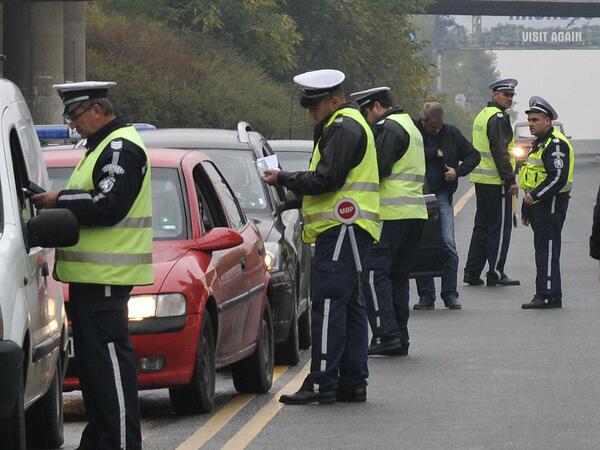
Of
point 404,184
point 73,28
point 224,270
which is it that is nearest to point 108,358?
point 224,270

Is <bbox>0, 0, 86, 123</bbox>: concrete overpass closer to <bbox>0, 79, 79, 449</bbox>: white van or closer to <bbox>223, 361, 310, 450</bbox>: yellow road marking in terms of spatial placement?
<bbox>223, 361, 310, 450</bbox>: yellow road marking

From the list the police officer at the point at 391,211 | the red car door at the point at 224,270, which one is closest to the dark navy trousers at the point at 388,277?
the police officer at the point at 391,211

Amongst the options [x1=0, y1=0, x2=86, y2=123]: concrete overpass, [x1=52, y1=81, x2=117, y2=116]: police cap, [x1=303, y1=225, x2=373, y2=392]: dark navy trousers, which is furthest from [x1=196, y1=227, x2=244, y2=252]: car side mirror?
[x1=0, y1=0, x2=86, y2=123]: concrete overpass

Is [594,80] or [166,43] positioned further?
[594,80]

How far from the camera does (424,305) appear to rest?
16797 millimetres

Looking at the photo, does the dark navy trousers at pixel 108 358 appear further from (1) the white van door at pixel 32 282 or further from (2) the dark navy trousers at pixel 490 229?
(2) the dark navy trousers at pixel 490 229

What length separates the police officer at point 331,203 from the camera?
1045cm

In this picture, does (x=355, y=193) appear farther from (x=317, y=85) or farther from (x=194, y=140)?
(x=194, y=140)

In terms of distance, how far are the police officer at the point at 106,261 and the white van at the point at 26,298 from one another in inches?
6.7

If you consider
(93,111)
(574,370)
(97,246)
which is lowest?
(574,370)

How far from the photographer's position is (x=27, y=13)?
41.6 metres

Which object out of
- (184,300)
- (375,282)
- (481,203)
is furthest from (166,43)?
(184,300)

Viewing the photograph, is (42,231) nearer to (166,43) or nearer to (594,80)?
(166,43)

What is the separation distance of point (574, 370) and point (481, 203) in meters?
6.80
